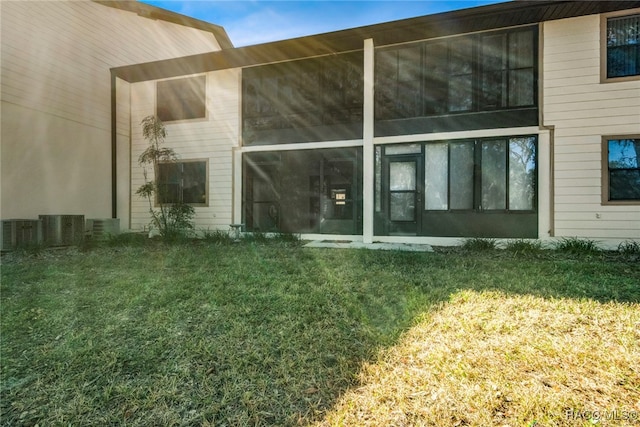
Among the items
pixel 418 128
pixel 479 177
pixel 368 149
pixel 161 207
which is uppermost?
pixel 418 128

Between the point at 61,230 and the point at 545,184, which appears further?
the point at 61,230

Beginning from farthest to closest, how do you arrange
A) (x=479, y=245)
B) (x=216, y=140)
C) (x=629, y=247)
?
1. (x=216, y=140)
2. (x=479, y=245)
3. (x=629, y=247)

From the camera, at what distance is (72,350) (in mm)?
2600

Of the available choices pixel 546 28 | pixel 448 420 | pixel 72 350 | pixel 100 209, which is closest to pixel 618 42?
pixel 546 28

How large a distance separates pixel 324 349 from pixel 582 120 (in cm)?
812

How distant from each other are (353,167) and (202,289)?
239 inches

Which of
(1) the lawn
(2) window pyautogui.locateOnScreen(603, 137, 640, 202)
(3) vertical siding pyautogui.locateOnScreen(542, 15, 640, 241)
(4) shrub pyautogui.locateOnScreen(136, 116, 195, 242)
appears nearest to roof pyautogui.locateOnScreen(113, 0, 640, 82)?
(3) vertical siding pyautogui.locateOnScreen(542, 15, 640, 241)

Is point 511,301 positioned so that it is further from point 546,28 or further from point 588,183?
point 546,28

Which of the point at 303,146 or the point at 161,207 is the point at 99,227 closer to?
the point at 161,207

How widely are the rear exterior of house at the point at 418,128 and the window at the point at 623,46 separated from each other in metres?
0.03

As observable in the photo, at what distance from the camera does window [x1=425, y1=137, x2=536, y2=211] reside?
303 inches

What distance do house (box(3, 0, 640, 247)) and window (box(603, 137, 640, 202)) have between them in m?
0.03

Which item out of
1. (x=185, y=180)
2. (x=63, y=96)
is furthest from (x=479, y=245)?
(x=63, y=96)

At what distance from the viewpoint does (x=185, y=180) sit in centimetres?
1039
